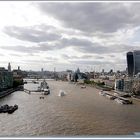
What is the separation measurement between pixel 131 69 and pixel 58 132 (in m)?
14.4

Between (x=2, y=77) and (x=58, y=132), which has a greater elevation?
(x=2, y=77)

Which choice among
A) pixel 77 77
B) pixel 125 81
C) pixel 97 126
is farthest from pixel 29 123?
pixel 77 77

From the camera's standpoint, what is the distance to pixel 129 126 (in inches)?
233

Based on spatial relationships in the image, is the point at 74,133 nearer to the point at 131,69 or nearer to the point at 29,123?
the point at 29,123

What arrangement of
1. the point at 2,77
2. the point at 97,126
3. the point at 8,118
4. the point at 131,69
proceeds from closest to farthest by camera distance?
the point at 97,126, the point at 8,118, the point at 2,77, the point at 131,69

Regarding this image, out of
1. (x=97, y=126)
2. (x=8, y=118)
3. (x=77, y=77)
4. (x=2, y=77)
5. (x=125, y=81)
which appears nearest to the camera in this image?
(x=97, y=126)

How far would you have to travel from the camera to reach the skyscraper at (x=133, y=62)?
17.3 metres

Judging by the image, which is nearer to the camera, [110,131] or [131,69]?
[110,131]

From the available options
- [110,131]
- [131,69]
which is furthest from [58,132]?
[131,69]

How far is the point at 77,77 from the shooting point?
108ft

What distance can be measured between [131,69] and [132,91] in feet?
16.0

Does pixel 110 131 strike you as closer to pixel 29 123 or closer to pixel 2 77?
pixel 29 123

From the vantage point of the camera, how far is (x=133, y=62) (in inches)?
712

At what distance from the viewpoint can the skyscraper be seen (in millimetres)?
17297
